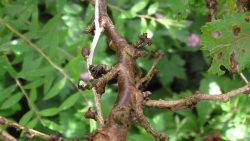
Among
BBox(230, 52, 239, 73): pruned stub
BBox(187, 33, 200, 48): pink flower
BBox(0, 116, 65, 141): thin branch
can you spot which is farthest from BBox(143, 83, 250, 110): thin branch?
BBox(187, 33, 200, 48): pink flower

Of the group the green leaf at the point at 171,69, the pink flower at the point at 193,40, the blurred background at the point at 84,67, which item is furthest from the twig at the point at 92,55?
the green leaf at the point at 171,69

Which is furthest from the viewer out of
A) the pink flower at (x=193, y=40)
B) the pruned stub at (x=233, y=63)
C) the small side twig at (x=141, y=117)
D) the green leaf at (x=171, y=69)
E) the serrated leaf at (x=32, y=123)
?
the green leaf at (x=171, y=69)

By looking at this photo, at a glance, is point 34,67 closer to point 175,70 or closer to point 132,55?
point 132,55

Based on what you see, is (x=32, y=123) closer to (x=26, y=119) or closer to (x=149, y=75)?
(x=26, y=119)

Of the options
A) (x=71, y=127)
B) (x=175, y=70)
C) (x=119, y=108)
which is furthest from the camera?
(x=175, y=70)

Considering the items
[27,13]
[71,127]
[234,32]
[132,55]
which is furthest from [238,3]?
[71,127]

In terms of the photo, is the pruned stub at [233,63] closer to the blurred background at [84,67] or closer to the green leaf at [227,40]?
the green leaf at [227,40]

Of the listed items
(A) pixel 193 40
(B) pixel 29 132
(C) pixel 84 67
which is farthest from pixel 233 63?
(A) pixel 193 40
